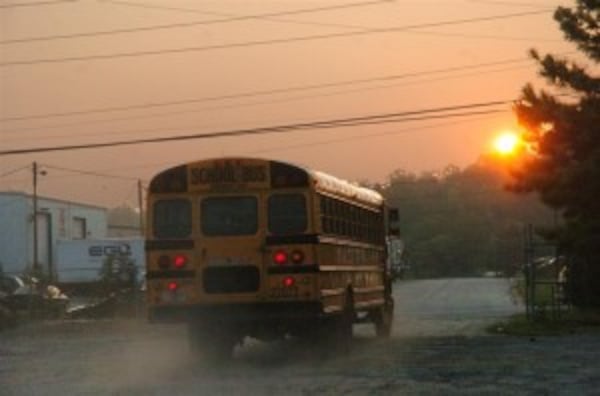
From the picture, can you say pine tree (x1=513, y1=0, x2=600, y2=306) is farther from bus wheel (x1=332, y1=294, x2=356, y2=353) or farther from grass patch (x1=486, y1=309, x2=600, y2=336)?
bus wheel (x1=332, y1=294, x2=356, y2=353)

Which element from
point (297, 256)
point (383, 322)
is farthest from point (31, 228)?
point (297, 256)

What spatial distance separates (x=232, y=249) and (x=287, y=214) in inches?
39.5

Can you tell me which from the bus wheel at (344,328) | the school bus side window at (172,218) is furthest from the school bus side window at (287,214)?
the bus wheel at (344,328)

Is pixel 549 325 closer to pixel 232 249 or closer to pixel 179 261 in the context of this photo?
pixel 232 249

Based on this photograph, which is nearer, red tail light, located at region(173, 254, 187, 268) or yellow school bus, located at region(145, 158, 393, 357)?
yellow school bus, located at region(145, 158, 393, 357)

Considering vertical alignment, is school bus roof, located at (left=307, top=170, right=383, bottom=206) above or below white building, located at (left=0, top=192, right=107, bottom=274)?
below

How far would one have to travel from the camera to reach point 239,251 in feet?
57.4

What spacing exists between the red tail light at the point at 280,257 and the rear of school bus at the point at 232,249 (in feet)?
0.05

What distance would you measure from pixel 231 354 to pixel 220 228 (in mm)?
2207

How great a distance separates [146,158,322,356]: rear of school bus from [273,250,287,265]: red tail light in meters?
0.02

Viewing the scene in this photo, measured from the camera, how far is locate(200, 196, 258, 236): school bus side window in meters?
17.6

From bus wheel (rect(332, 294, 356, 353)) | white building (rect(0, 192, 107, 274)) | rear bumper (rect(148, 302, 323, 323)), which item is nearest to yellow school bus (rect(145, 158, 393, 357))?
rear bumper (rect(148, 302, 323, 323))

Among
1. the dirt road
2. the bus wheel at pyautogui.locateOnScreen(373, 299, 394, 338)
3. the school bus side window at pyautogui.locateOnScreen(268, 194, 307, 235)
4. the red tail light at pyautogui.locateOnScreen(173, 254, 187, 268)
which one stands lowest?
the dirt road

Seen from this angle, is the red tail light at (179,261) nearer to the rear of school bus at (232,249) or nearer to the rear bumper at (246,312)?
the rear of school bus at (232,249)
